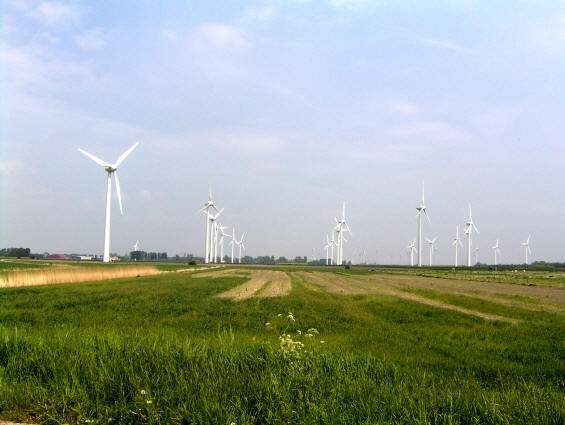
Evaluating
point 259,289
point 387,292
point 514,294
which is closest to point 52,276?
point 259,289

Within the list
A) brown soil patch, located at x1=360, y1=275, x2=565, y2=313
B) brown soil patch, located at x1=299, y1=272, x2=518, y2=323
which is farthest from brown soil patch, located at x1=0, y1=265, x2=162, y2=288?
brown soil patch, located at x1=360, y1=275, x2=565, y2=313

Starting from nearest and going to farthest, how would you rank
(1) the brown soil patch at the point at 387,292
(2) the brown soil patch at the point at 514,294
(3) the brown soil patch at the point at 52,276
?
1. (1) the brown soil patch at the point at 387,292
2. (2) the brown soil patch at the point at 514,294
3. (3) the brown soil patch at the point at 52,276

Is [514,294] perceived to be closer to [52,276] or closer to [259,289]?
[259,289]

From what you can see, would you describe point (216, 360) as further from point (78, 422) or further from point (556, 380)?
point (556, 380)

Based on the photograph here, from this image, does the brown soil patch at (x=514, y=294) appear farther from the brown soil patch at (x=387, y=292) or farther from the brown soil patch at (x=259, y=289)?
the brown soil patch at (x=259, y=289)

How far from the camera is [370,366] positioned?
930cm

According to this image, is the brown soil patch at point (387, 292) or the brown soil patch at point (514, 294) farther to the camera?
the brown soil patch at point (514, 294)

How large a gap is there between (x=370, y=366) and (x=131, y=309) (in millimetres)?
17614

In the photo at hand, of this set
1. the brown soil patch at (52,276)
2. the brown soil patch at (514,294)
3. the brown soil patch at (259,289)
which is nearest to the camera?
the brown soil patch at (514,294)

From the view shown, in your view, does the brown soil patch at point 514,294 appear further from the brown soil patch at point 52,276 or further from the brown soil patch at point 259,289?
the brown soil patch at point 52,276

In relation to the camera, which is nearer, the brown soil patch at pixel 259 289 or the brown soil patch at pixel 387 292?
the brown soil patch at pixel 387 292

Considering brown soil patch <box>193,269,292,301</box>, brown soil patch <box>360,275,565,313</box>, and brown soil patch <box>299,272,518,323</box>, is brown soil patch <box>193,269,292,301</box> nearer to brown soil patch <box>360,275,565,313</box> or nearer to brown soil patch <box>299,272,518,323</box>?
brown soil patch <box>299,272,518,323</box>

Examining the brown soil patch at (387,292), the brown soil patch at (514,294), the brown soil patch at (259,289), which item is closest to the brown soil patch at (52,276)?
the brown soil patch at (259,289)

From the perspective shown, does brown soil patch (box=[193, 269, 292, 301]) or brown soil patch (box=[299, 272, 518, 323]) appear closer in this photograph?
brown soil patch (box=[299, 272, 518, 323])
